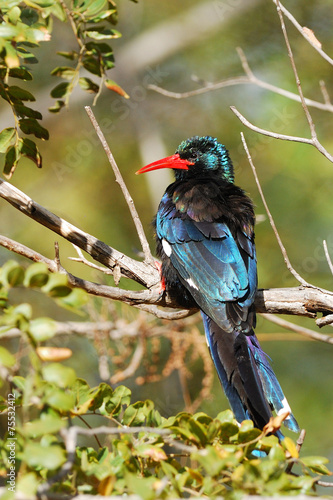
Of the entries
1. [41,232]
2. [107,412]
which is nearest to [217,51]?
[41,232]

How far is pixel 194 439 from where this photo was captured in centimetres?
132

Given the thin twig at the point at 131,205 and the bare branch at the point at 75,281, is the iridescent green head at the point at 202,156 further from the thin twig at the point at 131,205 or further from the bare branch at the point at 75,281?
the bare branch at the point at 75,281

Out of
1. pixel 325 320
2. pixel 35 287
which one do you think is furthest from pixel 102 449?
pixel 325 320

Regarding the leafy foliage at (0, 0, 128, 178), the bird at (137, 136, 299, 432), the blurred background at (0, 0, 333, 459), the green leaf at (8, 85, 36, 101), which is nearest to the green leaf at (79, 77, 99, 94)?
the leafy foliage at (0, 0, 128, 178)

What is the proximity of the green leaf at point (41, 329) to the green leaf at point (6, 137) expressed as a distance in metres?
1.15

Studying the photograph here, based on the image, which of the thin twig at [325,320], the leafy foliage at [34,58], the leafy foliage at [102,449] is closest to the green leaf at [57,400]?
the leafy foliage at [102,449]

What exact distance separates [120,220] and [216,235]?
2.92 m

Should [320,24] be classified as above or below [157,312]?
above

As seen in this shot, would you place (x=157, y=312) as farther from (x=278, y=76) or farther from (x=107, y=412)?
(x=278, y=76)

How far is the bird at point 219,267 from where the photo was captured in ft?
7.00

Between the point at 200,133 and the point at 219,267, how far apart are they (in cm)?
347

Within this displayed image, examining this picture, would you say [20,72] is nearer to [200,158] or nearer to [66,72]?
[66,72]

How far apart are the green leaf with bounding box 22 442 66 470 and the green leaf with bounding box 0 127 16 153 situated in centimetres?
129

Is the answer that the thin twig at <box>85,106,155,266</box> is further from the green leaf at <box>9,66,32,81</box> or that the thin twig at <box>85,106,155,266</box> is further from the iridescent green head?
the iridescent green head
